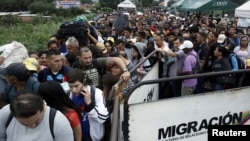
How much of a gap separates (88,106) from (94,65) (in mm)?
1364

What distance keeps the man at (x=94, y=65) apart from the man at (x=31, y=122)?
5.27 feet

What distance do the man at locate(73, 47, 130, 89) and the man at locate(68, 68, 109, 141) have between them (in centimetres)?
83

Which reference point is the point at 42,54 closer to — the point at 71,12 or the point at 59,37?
the point at 59,37

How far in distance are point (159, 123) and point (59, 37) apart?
3.69 meters

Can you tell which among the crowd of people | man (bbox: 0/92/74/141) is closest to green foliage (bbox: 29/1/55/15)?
the crowd of people

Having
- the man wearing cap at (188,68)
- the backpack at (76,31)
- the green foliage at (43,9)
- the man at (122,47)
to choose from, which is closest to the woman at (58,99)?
the backpack at (76,31)

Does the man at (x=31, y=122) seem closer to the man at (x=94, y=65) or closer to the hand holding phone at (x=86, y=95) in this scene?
the hand holding phone at (x=86, y=95)

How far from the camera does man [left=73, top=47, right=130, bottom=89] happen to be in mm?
4277

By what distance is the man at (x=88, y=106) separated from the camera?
3199mm

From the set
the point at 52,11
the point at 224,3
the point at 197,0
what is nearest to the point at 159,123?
the point at 224,3

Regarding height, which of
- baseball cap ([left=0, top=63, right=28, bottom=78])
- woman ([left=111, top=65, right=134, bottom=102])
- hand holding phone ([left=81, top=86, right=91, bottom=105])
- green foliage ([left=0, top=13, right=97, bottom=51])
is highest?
baseball cap ([left=0, top=63, right=28, bottom=78])

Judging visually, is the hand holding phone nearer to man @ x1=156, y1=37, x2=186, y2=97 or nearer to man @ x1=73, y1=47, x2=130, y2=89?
man @ x1=73, y1=47, x2=130, y2=89

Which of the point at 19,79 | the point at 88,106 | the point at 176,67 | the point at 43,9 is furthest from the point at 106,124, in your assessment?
the point at 43,9

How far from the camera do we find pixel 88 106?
3.19 meters
